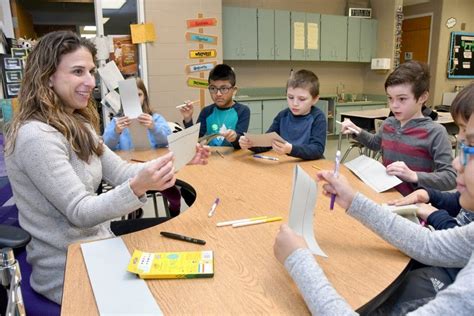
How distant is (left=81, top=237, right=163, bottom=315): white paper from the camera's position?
74 cm

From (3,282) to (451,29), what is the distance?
7.93 metres

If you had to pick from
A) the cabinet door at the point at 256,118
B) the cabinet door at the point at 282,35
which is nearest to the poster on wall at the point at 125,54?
the cabinet door at the point at 256,118

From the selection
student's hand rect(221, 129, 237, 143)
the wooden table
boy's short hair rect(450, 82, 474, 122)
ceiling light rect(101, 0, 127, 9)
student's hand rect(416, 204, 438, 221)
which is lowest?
student's hand rect(416, 204, 438, 221)

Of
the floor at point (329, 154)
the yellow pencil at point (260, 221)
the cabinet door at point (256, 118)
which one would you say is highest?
the yellow pencil at point (260, 221)

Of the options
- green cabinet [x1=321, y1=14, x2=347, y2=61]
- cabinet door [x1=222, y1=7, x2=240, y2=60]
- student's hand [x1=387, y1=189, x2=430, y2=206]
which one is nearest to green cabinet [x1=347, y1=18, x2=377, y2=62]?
green cabinet [x1=321, y1=14, x2=347, y2=61]

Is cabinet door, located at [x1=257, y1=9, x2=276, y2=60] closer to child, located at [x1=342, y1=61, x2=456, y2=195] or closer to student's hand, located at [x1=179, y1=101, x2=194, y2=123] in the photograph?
student's hand, located at [x1=179, y1=101, x2=194, y2=123]

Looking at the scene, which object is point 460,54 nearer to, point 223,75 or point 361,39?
point 361,39

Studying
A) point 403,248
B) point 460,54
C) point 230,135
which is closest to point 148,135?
point 230,135

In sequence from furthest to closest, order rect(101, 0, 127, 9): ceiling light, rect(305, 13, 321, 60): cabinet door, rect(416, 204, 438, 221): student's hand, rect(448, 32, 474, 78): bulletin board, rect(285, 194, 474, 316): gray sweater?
rect(448, 32, 474, 78): bulletin board
rect(305, 13, 321, 60): cabinet door
rect(101, 0, 127, 9): ceiling light
rect(416, 204, 438, 221): student's hand
rect(285, 194, 474, 316): gray sweater

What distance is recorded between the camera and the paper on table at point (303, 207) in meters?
0.87

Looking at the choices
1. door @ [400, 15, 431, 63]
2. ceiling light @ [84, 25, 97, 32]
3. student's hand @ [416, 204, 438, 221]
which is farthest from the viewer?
door @ [400, 15, 431, 63]

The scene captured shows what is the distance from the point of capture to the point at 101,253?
0.97 metres

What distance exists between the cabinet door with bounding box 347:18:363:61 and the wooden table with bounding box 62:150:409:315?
5.70 meters

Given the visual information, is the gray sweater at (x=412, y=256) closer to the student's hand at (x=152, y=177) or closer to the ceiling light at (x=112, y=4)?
the student's hand at (x=152, y=177)
